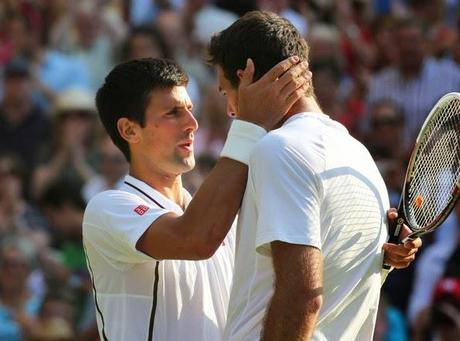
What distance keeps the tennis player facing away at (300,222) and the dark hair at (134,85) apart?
0.70 m

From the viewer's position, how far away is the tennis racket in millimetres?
4746

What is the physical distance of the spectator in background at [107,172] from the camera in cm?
1048

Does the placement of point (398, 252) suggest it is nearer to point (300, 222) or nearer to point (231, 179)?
point (300, 222)

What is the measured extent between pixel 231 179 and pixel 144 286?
738mm

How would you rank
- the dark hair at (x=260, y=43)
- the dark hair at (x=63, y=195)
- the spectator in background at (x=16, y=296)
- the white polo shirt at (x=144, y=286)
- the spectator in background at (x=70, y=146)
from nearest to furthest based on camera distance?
the dark hair at (x=260, y=43) → the white polo shirt at (x=144, y=286) → the spectator in background at (x=16, y=296) → the dark hair at (x=63, y=195) → the spectator in background at (x=70, y=146)

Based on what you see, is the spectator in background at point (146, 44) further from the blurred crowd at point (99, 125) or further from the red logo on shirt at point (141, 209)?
the red logo on shirt at point (141, 209)

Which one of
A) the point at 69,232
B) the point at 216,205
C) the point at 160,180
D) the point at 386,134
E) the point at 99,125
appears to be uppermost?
the point at 216,205

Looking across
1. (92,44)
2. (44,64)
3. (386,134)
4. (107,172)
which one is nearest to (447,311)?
(386,134)

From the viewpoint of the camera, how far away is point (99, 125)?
11234 mm

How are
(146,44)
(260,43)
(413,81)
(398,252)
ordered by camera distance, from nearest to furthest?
(260,43) → (398,252) → (413,81) → (146,44)

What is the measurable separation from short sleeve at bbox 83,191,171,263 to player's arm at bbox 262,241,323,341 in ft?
2.74

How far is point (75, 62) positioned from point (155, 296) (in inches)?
284

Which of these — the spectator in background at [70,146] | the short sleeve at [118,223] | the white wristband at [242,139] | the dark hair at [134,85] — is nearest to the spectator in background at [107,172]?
the spectator in background at [70,146]

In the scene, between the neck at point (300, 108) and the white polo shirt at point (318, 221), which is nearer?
the white polo shirt at point (318, 221)
